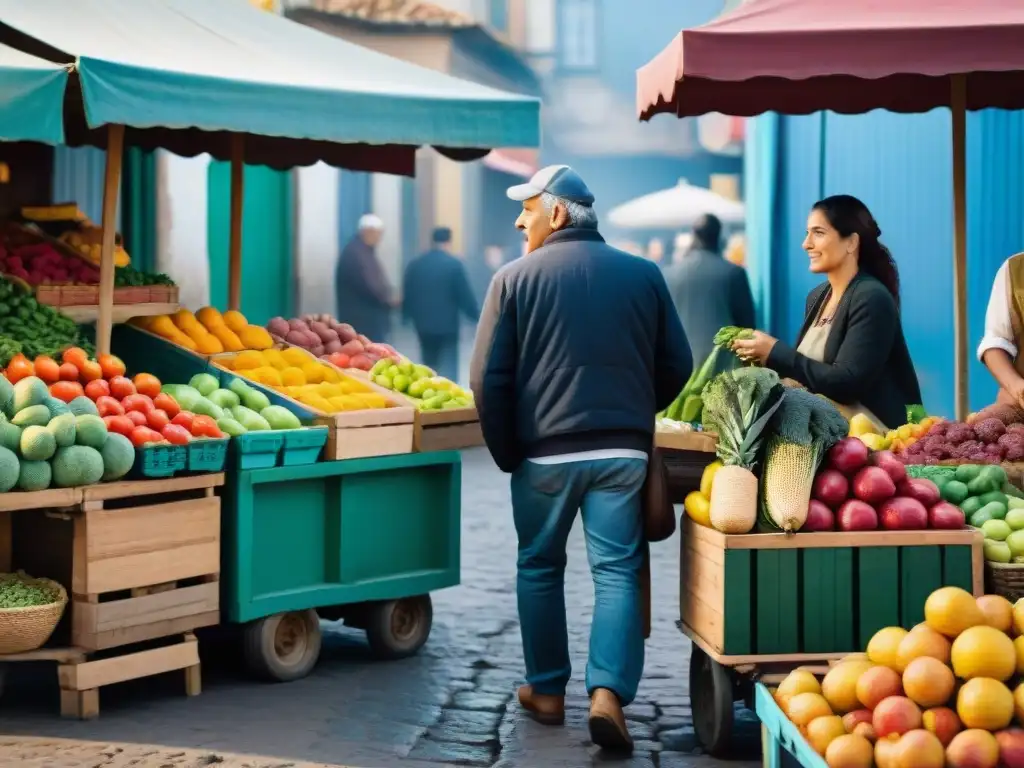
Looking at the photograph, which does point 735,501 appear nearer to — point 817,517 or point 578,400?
point 817,517

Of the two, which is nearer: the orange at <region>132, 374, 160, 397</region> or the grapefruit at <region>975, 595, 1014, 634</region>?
the grapefruit at <region>975, 595, 1014, 634</region>

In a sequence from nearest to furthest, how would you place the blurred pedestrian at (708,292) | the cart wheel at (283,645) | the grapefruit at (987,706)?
the grapefruit at (987,706) < the cart wheel at (283,645) < the blurred pedestrian at (708,292)

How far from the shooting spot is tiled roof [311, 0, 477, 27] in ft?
78.9

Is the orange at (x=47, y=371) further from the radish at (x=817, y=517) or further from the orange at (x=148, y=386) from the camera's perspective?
the radish at (x=817, y=517)

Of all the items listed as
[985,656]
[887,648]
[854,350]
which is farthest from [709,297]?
[985,656]

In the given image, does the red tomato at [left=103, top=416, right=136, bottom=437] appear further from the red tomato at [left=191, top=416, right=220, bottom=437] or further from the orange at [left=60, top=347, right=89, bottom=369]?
the orange at [left=60, top=347, right=89, bottom=369]

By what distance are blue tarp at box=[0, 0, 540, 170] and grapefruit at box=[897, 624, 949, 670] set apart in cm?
374

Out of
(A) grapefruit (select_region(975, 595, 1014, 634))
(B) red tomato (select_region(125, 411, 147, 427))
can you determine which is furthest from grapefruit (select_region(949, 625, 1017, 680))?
(B) red tomato (select_region(125, 411, 147, 427))

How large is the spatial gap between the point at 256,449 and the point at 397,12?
19548mm

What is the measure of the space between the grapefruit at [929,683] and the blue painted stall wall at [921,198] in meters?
8.27

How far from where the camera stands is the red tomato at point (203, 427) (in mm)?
A: 7086

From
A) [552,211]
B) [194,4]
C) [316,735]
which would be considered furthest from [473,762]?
[194,4]

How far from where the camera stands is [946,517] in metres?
5.97

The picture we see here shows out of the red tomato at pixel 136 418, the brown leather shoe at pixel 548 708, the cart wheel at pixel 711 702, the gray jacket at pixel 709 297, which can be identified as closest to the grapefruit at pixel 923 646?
the cart wheel at pixel 711 702
